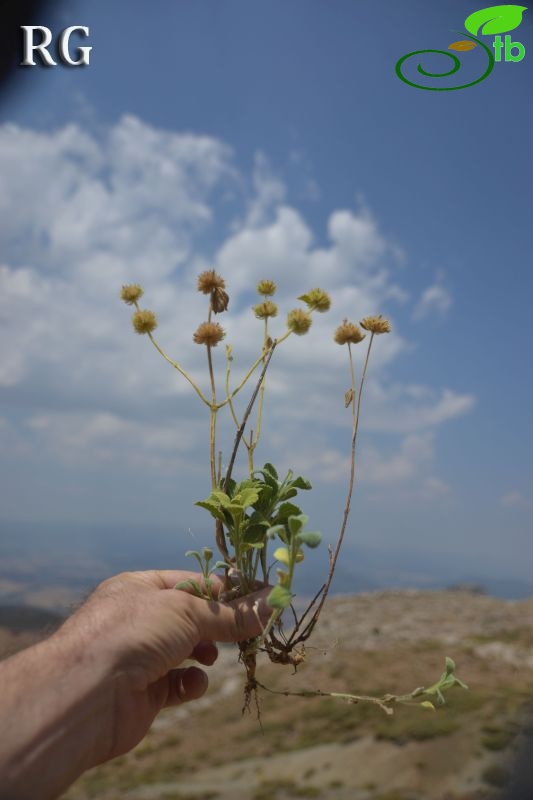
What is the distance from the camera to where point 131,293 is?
2.66 metres

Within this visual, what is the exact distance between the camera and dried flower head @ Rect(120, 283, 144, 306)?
2652 millimetres

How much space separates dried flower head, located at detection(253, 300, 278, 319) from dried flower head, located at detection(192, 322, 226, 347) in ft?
0.66

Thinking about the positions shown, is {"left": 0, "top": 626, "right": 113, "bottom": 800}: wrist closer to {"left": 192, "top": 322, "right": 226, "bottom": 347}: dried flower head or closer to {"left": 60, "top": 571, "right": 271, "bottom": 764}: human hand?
{"left": 60, "top": 571, "right": 271, "bottom": 764}: human hand

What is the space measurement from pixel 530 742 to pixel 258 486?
3318 cm

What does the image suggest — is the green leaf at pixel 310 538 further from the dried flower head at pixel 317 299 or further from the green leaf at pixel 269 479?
the dried flower head at pixel 317 299

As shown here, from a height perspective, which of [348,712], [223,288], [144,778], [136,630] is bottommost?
[144,778]

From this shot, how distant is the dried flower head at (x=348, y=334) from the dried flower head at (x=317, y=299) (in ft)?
0.34

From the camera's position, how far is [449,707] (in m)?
33.8

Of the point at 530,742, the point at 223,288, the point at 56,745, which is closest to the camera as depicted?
the point at 56,745

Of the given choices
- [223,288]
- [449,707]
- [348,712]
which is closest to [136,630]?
[223,288]

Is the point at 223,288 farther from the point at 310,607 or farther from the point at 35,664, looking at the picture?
the point at 35,664

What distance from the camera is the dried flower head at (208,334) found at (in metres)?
2.50

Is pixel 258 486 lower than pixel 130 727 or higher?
higher

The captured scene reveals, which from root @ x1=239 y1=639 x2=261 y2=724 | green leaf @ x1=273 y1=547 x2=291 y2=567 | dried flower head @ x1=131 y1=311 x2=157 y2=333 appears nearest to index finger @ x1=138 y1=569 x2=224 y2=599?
root @ x1=239 y1=639 x2=261 y2=724
